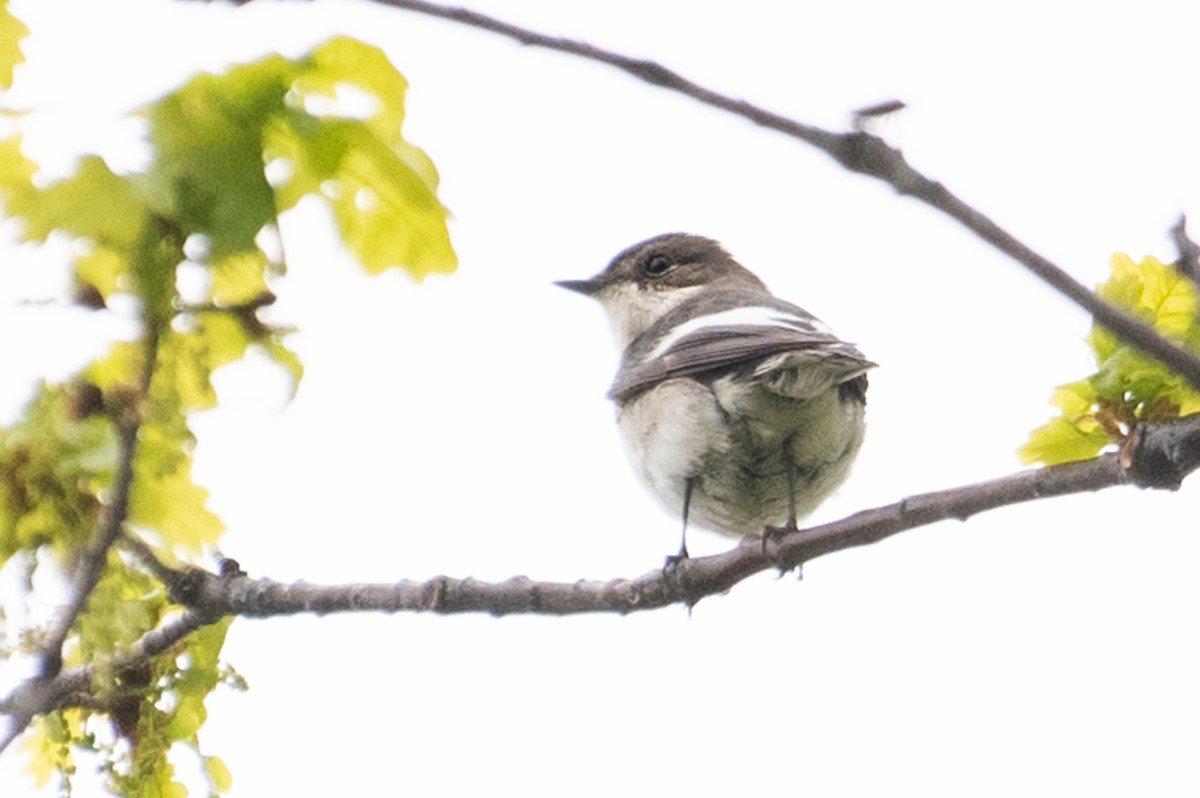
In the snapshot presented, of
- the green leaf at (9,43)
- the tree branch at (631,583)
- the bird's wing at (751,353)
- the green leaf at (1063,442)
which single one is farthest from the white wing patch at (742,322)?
the green leaf at (9,43)

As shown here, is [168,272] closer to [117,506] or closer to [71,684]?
[117,506]

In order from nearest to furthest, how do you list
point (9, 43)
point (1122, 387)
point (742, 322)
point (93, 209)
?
point (93, 209) < point (9, 43) < point (1122, 387) < point (742, 322)

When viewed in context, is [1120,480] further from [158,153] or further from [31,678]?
[31,678]

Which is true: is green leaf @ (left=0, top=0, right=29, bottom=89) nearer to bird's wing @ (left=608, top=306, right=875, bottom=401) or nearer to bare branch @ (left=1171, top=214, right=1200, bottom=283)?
bare branch @ (left=1171, top=214, right=1200, bottom=283)

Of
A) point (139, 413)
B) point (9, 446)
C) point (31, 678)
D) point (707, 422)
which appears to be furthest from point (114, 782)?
point (707, 422)

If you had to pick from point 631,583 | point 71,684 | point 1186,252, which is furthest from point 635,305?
point 1186,252

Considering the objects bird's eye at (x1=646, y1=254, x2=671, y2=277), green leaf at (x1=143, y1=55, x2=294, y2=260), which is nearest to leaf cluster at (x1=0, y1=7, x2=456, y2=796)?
green leaf at (x1=143, y1=55, x2=294, y2=260)
